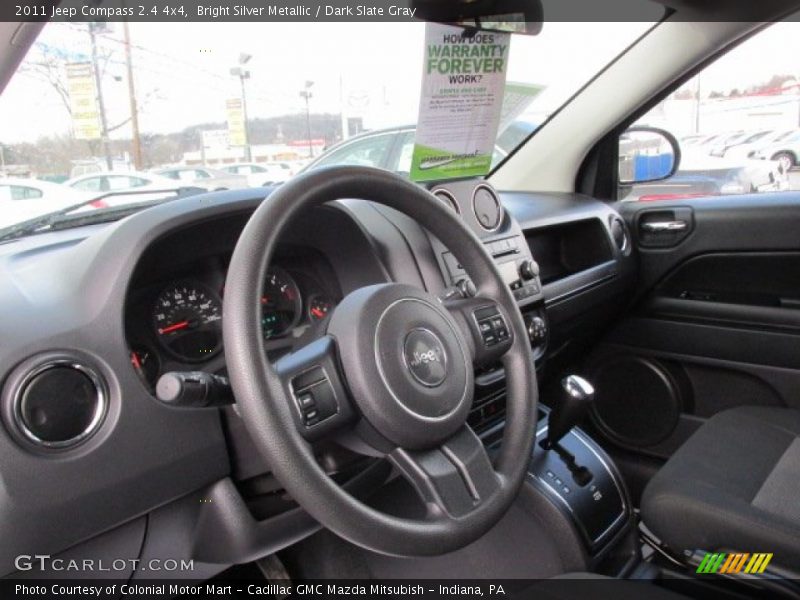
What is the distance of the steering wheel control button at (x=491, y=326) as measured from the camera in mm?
1297

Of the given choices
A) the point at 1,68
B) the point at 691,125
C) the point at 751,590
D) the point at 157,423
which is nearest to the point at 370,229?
the point at 157,423

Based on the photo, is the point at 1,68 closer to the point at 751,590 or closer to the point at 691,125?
the point at 751,590

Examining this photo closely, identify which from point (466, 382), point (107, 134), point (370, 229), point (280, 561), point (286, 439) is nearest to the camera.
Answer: point (286, 439)

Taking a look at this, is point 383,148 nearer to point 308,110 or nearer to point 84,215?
point 308,110

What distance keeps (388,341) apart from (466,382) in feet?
0.55

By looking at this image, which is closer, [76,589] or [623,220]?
[76,589]

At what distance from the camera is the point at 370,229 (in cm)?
158

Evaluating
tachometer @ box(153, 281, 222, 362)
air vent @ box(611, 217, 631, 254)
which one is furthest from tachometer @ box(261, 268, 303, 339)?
air vent @ box(611, 217, 631, 254)

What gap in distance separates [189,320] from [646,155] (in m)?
2.02

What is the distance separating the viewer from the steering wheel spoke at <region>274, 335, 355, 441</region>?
101 centimetres

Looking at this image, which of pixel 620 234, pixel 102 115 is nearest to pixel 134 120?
pixel 102 115

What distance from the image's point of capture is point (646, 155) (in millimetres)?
2729

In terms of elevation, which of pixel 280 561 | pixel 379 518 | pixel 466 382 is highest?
pixel 466 382

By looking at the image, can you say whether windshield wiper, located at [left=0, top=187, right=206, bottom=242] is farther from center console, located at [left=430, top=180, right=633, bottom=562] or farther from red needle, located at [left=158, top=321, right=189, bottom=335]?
center console, located at [left=430, top=180, right=633, bottom=562]
